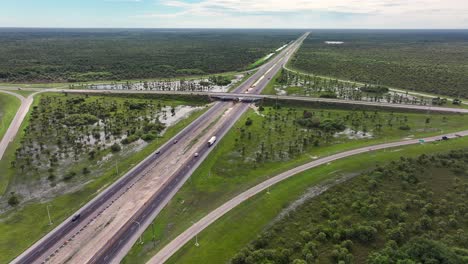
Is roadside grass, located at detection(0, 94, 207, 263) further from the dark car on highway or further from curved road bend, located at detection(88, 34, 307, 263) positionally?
curved road bend, located at detection(88, 34, 307, 263)

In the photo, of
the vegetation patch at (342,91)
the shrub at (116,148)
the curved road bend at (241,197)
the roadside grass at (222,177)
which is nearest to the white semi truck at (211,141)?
the roadside grass at (222,177)

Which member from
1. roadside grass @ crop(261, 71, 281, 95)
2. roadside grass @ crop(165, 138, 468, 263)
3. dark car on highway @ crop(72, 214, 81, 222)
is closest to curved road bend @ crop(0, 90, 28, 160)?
dark car on highway @ crop(72, 214, 81, 222)

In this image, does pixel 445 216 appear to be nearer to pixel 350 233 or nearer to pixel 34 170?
pixel 350 233

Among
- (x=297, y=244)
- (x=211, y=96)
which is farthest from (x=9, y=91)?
(x=297, y=244)

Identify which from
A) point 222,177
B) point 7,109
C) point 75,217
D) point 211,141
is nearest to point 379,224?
point 222,177

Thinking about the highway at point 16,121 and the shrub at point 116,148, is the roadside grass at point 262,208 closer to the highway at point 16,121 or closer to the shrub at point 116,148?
the shrub at point 116,148

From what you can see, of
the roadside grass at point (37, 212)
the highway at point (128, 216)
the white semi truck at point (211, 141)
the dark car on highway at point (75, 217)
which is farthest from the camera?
the white semi truck at point (211, 141)
